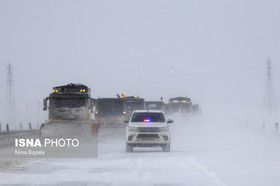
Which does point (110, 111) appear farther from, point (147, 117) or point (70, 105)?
point (147, 117)

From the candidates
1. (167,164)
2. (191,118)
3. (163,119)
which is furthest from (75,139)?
(191,118)

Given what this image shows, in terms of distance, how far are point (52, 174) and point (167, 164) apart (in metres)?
4.55

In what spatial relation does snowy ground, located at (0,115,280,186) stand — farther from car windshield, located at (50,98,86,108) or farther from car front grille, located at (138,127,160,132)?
car windshield, located at (50,98,86,108)

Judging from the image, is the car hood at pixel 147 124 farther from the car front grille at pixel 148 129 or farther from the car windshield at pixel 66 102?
the car windshield at pixel 66 102

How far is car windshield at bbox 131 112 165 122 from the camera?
27359 mm

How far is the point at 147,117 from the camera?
27.5m

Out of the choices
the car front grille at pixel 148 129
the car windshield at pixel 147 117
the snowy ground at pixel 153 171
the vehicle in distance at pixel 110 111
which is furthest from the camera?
the vehicle in distance at pixel 110 111

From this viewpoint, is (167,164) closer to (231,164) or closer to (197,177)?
(231,164)

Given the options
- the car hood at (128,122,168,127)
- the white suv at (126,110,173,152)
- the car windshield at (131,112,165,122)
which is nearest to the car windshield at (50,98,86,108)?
the car windshield at (131,112,165,122)

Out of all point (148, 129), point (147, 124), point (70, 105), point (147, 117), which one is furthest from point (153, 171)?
point (70, 105)

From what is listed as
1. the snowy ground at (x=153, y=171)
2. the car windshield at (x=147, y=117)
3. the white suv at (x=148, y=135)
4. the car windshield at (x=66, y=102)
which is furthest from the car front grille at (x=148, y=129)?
the car windshield at (x=66, y=102)

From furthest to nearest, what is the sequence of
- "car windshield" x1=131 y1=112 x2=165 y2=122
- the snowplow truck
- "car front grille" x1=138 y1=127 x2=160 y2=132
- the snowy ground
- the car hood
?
the snowplow truck → "car windshield" x1=131 y1=112 x2=165 y2=122 → the car hood → "car front grille" x1=138 y1=127 x2=160 y2=132 → the snowy ground

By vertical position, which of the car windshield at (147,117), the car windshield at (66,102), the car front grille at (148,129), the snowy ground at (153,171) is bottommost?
the snowy ground at (153,171)

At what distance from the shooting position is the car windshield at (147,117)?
2736cm
